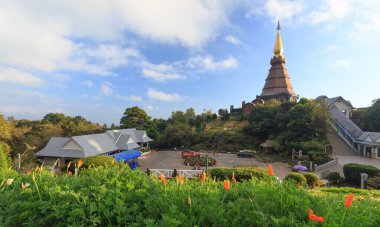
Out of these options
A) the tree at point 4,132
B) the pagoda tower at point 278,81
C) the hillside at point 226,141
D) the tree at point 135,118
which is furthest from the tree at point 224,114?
the tree at point 4,132

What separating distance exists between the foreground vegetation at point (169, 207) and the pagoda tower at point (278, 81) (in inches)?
1825

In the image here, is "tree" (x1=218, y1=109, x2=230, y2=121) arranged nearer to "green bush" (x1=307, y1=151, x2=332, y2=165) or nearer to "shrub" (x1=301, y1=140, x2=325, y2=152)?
"shrub" (x1=301, y1=140, x2=325, y2=152)

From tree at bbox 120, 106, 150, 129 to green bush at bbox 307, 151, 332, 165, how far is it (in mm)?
28198

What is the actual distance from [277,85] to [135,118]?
31669 millimetres

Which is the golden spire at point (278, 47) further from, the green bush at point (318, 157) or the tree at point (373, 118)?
the green bush at point (318, 157)

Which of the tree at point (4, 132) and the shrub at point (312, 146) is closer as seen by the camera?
the tree at point (4, 132)

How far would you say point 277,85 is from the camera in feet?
154

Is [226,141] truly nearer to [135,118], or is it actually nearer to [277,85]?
[135,118]

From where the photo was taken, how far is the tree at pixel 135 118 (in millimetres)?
39344

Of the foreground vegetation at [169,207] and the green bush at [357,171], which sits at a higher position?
the foreground vegetation at [169,207]

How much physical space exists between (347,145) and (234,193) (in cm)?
3167

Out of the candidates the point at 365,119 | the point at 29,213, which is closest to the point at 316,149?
the point at 365,119

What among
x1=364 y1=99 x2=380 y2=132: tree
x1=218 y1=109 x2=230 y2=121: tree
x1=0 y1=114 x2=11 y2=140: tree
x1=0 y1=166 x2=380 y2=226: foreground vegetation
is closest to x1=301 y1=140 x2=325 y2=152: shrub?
x1=364 y1=99 x2=380 y2=132: tree

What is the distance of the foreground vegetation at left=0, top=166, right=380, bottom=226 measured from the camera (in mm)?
1818
